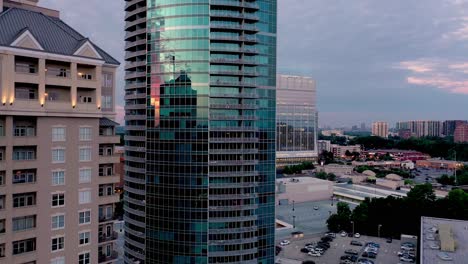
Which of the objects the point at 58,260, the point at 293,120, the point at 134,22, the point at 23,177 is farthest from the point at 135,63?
the point at 293,120

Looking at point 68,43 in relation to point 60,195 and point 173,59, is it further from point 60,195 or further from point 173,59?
point 173,59

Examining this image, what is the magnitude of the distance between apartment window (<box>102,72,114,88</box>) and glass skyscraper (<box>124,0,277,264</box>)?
27.6m

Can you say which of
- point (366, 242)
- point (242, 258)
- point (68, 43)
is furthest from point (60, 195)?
point (366, 242)

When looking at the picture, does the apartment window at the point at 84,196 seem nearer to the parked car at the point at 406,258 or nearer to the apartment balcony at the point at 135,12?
the apartment balcony at the point at 135,12

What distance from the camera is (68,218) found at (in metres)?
25.7

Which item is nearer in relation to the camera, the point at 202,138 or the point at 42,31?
the point at 42,31

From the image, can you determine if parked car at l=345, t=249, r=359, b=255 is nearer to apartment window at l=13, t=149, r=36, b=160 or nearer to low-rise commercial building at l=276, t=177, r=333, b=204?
low-rise commercial building at l=276, t=177, r=333, b=204

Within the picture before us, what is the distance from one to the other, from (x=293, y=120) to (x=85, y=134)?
171561mm

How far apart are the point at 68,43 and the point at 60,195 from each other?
9749 millimetres

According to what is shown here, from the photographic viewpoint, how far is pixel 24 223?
23953 mm

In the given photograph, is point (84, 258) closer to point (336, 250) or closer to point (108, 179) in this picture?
point (108, 179)

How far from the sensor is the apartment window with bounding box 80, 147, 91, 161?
87.2 feet

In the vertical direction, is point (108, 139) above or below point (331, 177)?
above

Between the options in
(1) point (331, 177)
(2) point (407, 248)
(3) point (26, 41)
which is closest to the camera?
(3) point (26, 41)
